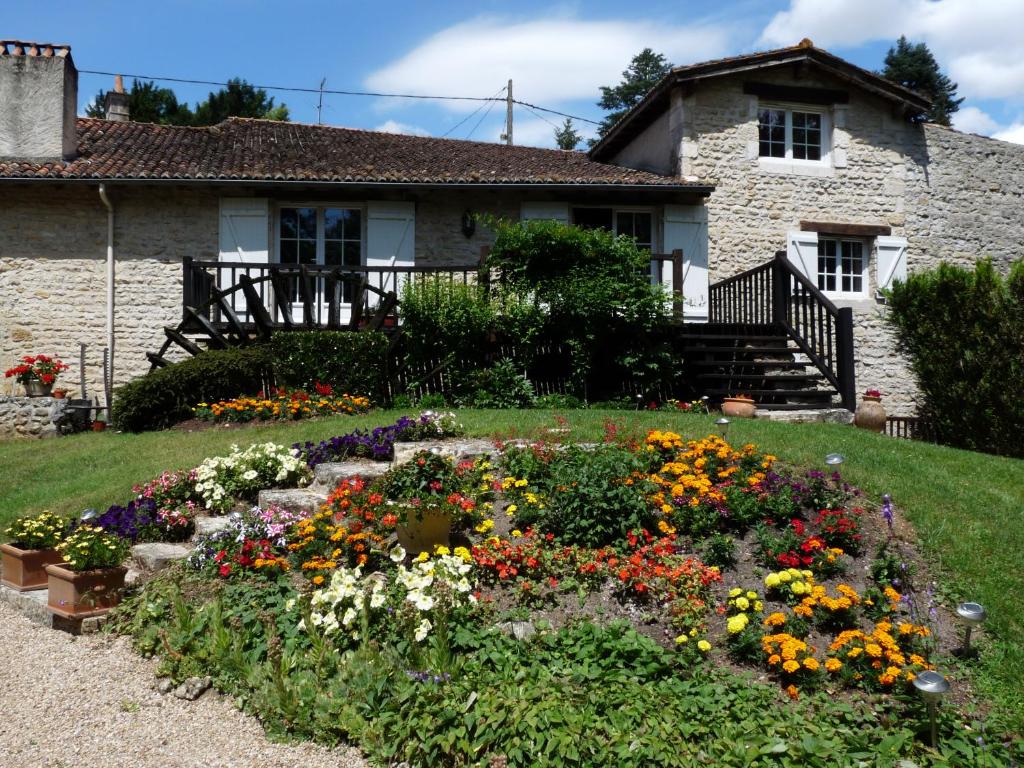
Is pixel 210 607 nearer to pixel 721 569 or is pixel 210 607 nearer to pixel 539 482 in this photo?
pixel 539 482

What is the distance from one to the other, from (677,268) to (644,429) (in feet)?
15.9

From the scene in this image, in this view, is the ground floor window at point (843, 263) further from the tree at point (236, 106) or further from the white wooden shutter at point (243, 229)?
the tree at point (236, 106)

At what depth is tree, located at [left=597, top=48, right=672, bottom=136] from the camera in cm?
3591

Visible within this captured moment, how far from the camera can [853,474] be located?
5824 mm

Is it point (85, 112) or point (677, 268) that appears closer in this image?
point (677, 268)

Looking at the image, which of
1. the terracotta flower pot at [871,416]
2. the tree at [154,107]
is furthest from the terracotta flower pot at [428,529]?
the tree at [154,107]

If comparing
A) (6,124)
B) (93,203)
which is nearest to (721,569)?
(93,203)

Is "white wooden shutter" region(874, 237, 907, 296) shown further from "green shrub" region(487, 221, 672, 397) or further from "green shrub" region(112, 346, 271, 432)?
"green shrub" region(112, 346, 271, 432)

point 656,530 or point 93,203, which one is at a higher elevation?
point 93,203

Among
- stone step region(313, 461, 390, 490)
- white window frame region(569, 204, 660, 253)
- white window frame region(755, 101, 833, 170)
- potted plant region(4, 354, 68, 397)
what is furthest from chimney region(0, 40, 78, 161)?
white window frame region(755, 101, 833, 170)

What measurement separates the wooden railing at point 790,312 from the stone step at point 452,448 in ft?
18.3

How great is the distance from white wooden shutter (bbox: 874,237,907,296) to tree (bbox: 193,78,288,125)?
55.2ft

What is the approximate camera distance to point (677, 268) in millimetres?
11414

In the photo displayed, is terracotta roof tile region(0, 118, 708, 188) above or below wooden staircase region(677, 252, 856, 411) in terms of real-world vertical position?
above
